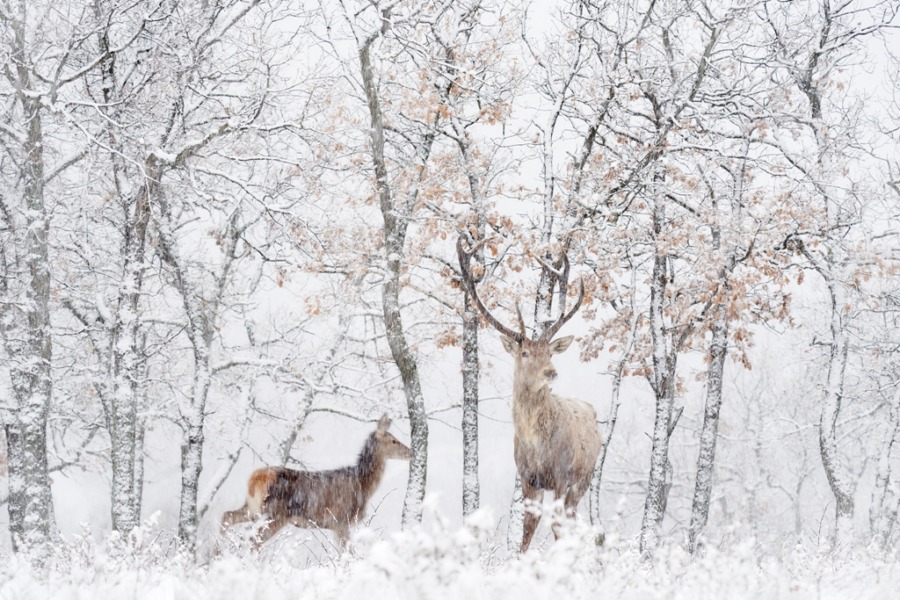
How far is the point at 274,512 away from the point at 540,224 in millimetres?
5997

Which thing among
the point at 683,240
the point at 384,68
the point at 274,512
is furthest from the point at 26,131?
the point at 683,240

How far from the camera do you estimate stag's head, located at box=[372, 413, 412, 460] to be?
1265cm

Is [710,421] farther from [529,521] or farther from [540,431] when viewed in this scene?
[529,521]

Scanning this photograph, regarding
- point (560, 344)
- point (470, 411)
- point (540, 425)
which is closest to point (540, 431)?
point (540, 425)

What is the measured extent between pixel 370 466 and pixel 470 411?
6.80ft

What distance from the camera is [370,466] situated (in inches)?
492

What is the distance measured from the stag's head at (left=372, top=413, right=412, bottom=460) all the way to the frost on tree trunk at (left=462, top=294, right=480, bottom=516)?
4.66 ft

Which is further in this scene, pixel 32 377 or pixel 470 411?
pixel 470 411

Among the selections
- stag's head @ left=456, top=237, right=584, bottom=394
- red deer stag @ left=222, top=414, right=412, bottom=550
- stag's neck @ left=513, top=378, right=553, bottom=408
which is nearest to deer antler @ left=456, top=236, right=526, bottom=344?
stag's head @ left=456, top=237, right=584, bottom=394

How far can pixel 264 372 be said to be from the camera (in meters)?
14.5

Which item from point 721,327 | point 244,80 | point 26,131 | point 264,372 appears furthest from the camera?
point 264,372

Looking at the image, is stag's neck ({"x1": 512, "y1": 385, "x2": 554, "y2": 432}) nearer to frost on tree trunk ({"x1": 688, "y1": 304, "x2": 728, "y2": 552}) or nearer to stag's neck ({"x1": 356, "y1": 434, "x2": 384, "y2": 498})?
stag's neck ({"x1": 356, "y1": 434, "x2": 384, "y2": 498})

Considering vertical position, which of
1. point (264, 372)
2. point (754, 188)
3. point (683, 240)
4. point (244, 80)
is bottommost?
point (264, 372)

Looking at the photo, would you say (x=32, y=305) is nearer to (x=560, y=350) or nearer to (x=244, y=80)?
(x=244, y=80)
